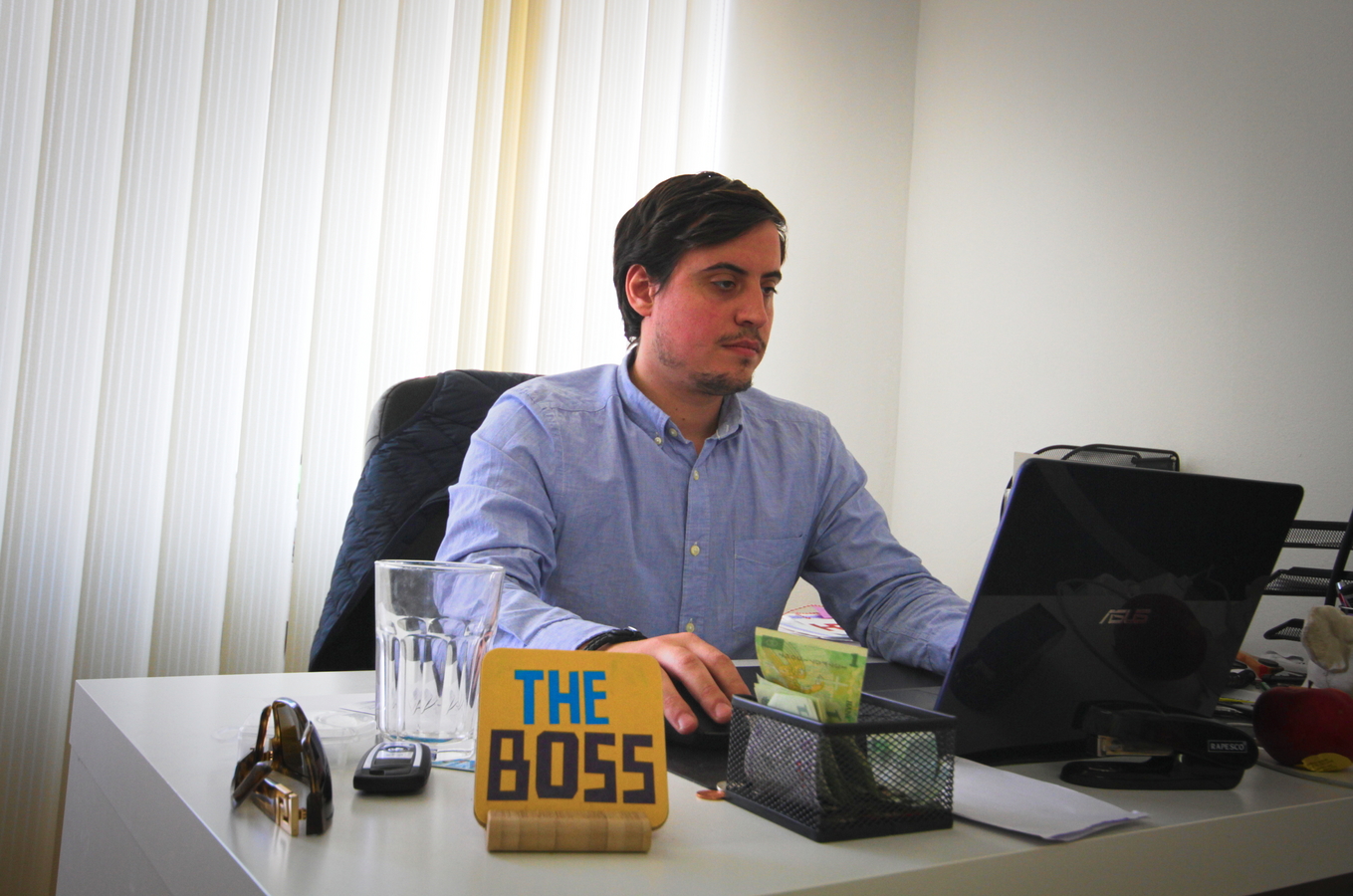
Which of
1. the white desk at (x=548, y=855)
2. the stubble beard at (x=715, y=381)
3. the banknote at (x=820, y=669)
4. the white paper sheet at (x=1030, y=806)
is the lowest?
the white desk at (x=548, y=855)

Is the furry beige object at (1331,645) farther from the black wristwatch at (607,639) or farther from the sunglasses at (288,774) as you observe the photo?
the sunglasses at (288,774)

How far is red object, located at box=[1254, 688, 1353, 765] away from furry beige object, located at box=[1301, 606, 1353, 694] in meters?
0.11

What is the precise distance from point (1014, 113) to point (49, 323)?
270 cm

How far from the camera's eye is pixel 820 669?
562mm

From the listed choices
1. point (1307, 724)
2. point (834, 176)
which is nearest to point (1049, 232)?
point (834, 176)

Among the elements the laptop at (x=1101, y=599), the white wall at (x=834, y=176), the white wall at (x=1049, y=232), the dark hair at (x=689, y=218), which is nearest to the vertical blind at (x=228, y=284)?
the white wall at (x=834, y=176)

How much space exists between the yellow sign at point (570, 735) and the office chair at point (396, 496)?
71 centimetres

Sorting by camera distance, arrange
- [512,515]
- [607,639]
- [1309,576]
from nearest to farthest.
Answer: [607,639] → [512,515] → [1309,576]

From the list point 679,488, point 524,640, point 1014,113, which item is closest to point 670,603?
point 679,488

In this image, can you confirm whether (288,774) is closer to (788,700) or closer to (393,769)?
(393,769)

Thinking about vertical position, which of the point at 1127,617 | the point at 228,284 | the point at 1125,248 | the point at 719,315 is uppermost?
the point at 1125,248

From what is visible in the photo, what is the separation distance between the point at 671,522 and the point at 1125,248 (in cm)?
199

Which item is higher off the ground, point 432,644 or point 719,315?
point 719,315

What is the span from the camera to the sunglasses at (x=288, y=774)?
500 millimetres
